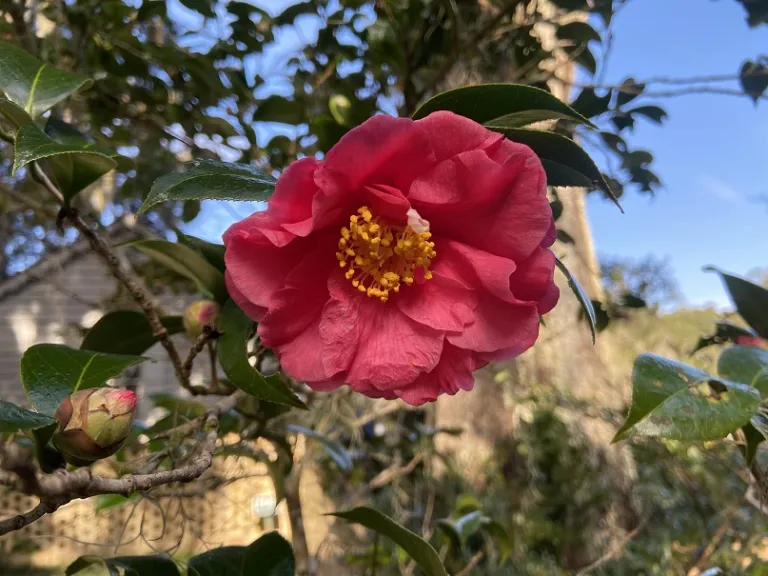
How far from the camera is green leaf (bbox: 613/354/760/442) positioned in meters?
0.52

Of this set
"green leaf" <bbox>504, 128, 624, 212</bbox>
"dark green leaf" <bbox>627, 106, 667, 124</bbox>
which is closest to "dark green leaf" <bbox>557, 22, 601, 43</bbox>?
"dark green leaf" <bbox>627, 106, 667, 124</bbox>

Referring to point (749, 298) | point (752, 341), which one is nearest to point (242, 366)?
point (749, 298)

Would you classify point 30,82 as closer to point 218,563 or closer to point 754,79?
point 218,563

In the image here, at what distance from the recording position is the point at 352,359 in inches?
23.0

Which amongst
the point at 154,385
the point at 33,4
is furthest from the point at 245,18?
the point at 154,385

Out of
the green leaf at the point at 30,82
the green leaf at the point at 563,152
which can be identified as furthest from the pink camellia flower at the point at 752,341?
the green leaf at the point at 30,82

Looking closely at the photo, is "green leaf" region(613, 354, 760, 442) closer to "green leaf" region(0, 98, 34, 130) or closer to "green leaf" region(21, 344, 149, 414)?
"green leaf" region(21, 344, 149, 414)

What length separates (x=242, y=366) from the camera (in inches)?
23.7

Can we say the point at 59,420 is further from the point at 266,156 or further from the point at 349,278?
the point at 266,156

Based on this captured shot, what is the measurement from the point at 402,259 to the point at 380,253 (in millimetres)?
33

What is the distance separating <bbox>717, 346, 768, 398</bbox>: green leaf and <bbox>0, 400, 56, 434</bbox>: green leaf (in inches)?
28.1

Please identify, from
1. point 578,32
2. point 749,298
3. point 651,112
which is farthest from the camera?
point 578,32

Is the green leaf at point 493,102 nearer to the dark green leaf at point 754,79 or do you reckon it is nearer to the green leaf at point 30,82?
the green leaf at point 30,82

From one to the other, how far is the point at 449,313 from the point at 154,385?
5866 millimetres
